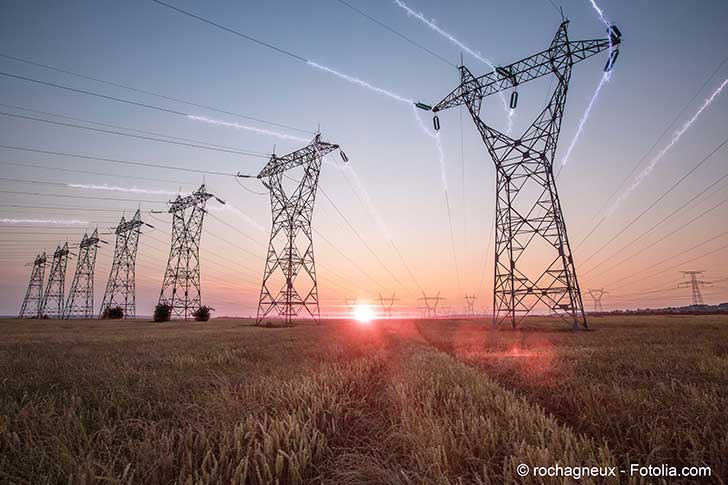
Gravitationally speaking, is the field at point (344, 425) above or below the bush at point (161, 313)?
below

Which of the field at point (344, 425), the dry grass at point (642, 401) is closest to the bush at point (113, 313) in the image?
the field at point (344, 425)

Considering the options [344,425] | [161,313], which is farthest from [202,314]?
[344,425]

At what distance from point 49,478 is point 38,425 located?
1970mm

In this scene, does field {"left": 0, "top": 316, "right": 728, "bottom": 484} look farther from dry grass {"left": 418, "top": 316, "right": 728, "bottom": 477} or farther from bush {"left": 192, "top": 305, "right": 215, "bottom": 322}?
bush {"left": 192, "top": 305, "right": 215, "bottom": 322}

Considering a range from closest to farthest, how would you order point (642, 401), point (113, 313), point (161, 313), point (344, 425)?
point (344, 425) → point (642, 401) → point (161, 313) → point (113, 313)

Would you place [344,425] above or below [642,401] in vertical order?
below

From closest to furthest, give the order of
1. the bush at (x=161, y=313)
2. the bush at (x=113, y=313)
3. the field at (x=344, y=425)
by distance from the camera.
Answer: the field at (x=344, y=425) < the bush at (x=161, y=313) < the bush at (x=113, y=313)

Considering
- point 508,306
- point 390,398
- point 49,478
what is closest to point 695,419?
point 390,398

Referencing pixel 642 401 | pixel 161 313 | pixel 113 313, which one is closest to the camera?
pixel 642 401

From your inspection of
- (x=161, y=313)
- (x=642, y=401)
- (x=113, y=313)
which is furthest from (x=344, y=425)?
(x=113, y=313)

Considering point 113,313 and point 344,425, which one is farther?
point 113,313

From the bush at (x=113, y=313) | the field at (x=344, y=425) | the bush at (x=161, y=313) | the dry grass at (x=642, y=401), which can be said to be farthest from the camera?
the bush at (x=113, y=313)

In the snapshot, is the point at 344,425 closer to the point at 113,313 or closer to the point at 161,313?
the point at 161,313

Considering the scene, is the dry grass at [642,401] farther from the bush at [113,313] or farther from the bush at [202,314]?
the bush at [113,313]
